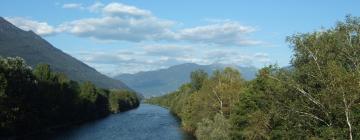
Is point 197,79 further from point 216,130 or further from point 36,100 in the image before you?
point 216,130

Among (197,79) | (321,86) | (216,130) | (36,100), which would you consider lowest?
(216,130)

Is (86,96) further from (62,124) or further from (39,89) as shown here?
(39,89)

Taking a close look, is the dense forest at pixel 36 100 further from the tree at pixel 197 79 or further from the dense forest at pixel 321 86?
the dense forest at pixel 321 86

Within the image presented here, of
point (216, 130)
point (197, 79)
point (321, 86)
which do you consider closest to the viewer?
point (321, 86)

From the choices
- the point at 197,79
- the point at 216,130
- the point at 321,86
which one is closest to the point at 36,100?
the point at 197,79

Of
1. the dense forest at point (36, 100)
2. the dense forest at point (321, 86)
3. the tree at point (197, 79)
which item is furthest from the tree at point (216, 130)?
the tree at point (197, 79)

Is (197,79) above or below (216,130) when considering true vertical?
above

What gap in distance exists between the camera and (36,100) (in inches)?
4343

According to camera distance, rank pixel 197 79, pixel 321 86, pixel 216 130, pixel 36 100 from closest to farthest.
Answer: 1. pixel 321 86
2. pixel 216 130
3. pixel 36 100
4. pixel 197 79

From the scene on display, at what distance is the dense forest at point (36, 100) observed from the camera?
90250 millimetres

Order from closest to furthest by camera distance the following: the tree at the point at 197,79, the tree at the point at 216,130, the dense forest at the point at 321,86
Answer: the dense forest at the point at 321,86 < the tree at the point at 216,130 < the tree at the point at 197,79

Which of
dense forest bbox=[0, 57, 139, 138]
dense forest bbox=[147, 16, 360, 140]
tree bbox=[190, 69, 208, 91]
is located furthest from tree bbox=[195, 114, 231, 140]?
tree bbox=[190, 69, 208, 91]

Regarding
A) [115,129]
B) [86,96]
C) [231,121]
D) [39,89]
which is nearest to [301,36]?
[231,121]

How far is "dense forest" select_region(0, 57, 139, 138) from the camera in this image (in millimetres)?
90250
